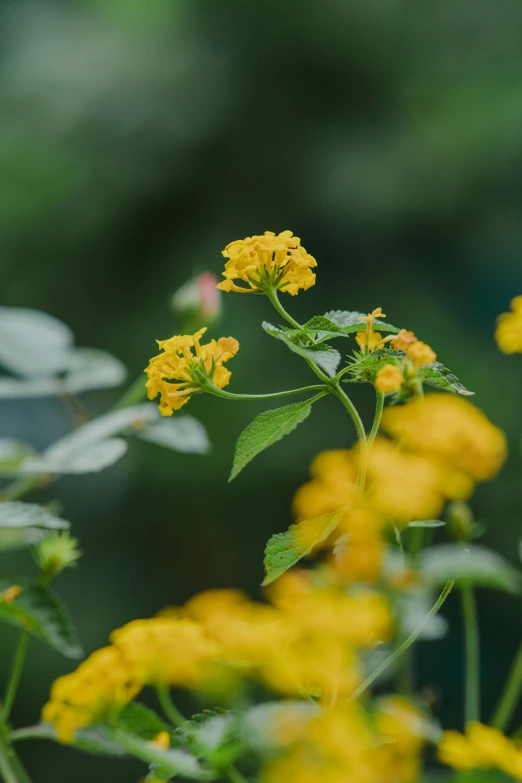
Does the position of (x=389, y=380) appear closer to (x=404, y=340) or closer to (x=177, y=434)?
(x=404, y=340)

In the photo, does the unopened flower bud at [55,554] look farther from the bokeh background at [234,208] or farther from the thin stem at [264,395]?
the bokeh background at [234,208]

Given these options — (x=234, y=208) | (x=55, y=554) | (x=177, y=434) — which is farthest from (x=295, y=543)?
(x=234, y=208)

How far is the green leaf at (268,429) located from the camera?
0.37m

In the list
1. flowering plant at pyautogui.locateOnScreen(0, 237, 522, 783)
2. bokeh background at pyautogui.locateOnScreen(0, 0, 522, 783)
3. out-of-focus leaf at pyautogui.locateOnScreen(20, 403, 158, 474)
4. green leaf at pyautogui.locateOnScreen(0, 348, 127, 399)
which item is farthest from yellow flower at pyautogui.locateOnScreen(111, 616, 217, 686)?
bokeh background at pyautogui.locateOnScreen(0, 0, 522, 783)

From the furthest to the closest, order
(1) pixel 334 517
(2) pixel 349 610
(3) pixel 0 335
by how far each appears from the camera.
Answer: (3) pixel 0 335, (1) pixel 334 517, (2) pixel 349 610

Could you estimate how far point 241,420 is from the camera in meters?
2.02

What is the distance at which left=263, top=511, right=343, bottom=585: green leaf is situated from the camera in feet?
1.08

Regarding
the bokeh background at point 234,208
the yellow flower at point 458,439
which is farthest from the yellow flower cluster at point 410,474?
the bokeh background at point 234,208

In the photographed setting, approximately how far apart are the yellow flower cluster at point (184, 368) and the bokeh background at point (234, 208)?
146cm

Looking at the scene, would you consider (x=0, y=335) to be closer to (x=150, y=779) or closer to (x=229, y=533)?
(x=150, y=779)

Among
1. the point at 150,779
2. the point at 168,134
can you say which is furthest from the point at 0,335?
the point at 168,134

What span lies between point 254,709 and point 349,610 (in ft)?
0.17

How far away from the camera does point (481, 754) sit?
0.80ft

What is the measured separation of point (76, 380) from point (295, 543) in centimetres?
42
